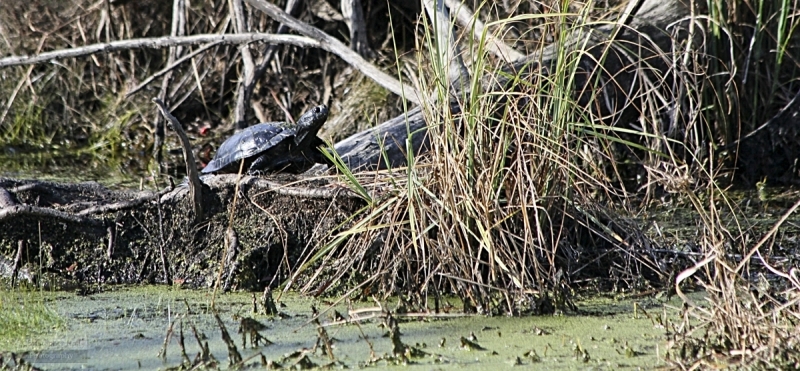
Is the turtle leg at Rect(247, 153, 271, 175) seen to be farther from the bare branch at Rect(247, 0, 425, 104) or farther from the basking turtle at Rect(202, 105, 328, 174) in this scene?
the bare branch at Rect(247, 0, 425, 104)

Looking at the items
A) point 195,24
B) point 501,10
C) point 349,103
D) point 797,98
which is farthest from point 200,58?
point 797,98

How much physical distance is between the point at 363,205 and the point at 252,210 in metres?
0.48

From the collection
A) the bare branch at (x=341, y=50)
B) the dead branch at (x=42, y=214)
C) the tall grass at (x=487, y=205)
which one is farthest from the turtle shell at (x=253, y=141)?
the bare branch at (x=341, y=50)

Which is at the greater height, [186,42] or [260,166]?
[186,42]

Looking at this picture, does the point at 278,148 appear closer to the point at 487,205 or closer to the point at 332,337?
the point at 487,205

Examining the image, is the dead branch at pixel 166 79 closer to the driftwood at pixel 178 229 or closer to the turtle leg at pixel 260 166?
the turtle leg at pixel 260 166

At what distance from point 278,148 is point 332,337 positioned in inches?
62.0

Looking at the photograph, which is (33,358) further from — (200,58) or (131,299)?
(200,58)

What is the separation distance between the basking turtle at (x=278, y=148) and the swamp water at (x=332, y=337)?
971 mm

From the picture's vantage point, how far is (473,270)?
320 cm

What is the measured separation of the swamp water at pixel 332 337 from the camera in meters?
2.68

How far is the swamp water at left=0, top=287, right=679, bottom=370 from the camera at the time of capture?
2684mm

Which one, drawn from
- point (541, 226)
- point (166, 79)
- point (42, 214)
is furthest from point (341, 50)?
point (541, 226)

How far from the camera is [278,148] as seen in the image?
4309mm
